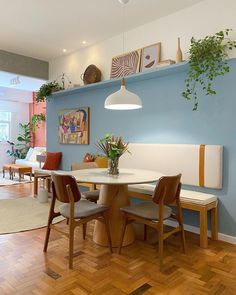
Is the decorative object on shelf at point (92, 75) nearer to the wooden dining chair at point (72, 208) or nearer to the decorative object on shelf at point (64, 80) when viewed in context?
the decorative object on shelf at point (64, 80)

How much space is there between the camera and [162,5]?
3.20 meters

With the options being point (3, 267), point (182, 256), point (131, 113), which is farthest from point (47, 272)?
point (131, 113)

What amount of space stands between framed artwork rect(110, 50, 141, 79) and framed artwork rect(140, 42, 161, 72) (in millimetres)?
88

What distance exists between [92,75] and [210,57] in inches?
83.7

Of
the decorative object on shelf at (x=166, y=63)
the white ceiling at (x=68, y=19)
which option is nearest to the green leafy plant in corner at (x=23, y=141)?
the white ceiling at (x=68, y=19)

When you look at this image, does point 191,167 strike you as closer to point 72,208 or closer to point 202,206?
point 202,206

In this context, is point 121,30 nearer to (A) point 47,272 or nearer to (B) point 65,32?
(B) point 65,32

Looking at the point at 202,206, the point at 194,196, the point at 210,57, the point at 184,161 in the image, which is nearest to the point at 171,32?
the point at 210,57

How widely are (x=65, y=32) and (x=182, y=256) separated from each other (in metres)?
3.64

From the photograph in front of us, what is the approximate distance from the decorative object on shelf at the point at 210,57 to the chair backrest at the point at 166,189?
1.13m

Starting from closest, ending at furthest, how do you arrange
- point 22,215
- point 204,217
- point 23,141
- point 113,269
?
point 113,269
point 204,217
point 22,215
point 23,141

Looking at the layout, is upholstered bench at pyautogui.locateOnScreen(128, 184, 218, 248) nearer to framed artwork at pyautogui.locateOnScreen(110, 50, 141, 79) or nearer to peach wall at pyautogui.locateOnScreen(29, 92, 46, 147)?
framed artwork at pyautogui.locateOnScreen(110, 50, 141, 79)

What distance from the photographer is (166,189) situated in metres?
2.24

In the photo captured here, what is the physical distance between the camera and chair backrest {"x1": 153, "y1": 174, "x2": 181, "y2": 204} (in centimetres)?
220
